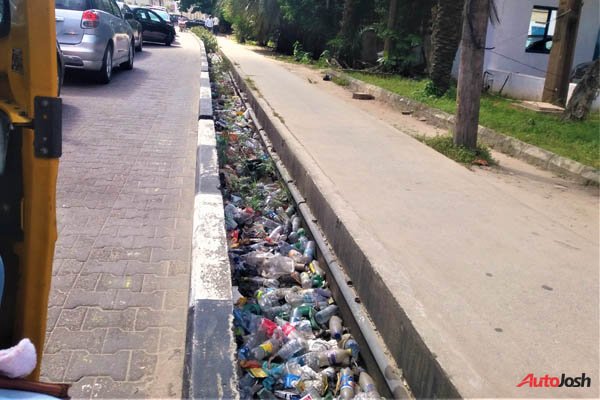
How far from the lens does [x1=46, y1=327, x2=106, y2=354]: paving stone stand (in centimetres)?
312

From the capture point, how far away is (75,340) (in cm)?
319

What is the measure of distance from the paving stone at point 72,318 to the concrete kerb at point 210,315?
68cm

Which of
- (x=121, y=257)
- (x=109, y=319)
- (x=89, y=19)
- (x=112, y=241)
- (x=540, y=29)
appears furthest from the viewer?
(x=540, y=29)

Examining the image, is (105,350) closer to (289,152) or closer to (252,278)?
(252,278)

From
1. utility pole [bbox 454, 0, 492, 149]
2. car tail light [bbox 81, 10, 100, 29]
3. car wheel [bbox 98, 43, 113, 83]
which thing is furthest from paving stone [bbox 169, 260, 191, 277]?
car wheel [bbox 98, 43, 113, 83]

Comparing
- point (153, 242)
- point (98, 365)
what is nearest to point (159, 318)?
point (98, 365)

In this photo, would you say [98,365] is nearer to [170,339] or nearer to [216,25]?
[170,339]

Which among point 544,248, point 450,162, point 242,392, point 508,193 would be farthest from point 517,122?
point 242,392

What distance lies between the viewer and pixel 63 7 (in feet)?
34.2

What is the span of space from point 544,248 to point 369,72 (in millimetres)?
16010

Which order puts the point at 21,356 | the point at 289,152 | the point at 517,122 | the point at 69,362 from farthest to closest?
1. the point at 517,122
2. the point at 289,152
3. the point at 69,362
4. the point at 21,356

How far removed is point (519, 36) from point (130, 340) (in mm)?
17578

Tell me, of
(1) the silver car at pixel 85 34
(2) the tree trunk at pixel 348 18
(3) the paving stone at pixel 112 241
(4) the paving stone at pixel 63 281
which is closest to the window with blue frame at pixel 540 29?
(2) the tree trunk at pixel 348 18

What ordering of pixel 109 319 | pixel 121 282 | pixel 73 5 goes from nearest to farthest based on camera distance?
pixel 109 319 < pixel 121 282 < pixel 73 5
